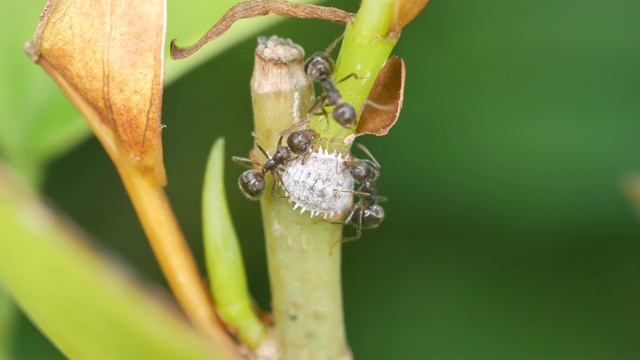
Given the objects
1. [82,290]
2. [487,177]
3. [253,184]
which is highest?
[82,290]

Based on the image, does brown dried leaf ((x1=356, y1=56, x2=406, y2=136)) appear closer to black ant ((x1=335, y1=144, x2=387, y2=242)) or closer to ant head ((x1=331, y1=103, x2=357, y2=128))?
ant head ((x1=331, y1=103, x2=357, y2=128))

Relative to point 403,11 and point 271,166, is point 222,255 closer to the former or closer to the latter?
point 271,166

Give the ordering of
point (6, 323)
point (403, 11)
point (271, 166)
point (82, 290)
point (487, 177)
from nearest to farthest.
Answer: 1. point (82, 290)
2. point (403, 11)
3. point (271, 166)
4. point (6, 323)
5. point (487, 177)

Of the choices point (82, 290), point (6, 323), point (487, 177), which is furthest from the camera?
point (487, 177)

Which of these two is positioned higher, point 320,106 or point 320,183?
point 320,106

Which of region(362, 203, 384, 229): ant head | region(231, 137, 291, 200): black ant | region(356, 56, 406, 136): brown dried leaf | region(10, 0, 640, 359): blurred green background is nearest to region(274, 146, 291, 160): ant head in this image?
region(231, 137, 291, 200): black ant

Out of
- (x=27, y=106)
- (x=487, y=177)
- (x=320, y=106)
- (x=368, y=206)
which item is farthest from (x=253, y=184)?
(x=487, y=177)

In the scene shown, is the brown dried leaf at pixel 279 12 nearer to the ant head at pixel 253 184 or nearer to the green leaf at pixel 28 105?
the ant head at pixel 253 184

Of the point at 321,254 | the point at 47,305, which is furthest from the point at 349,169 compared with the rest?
the point at 47,305
